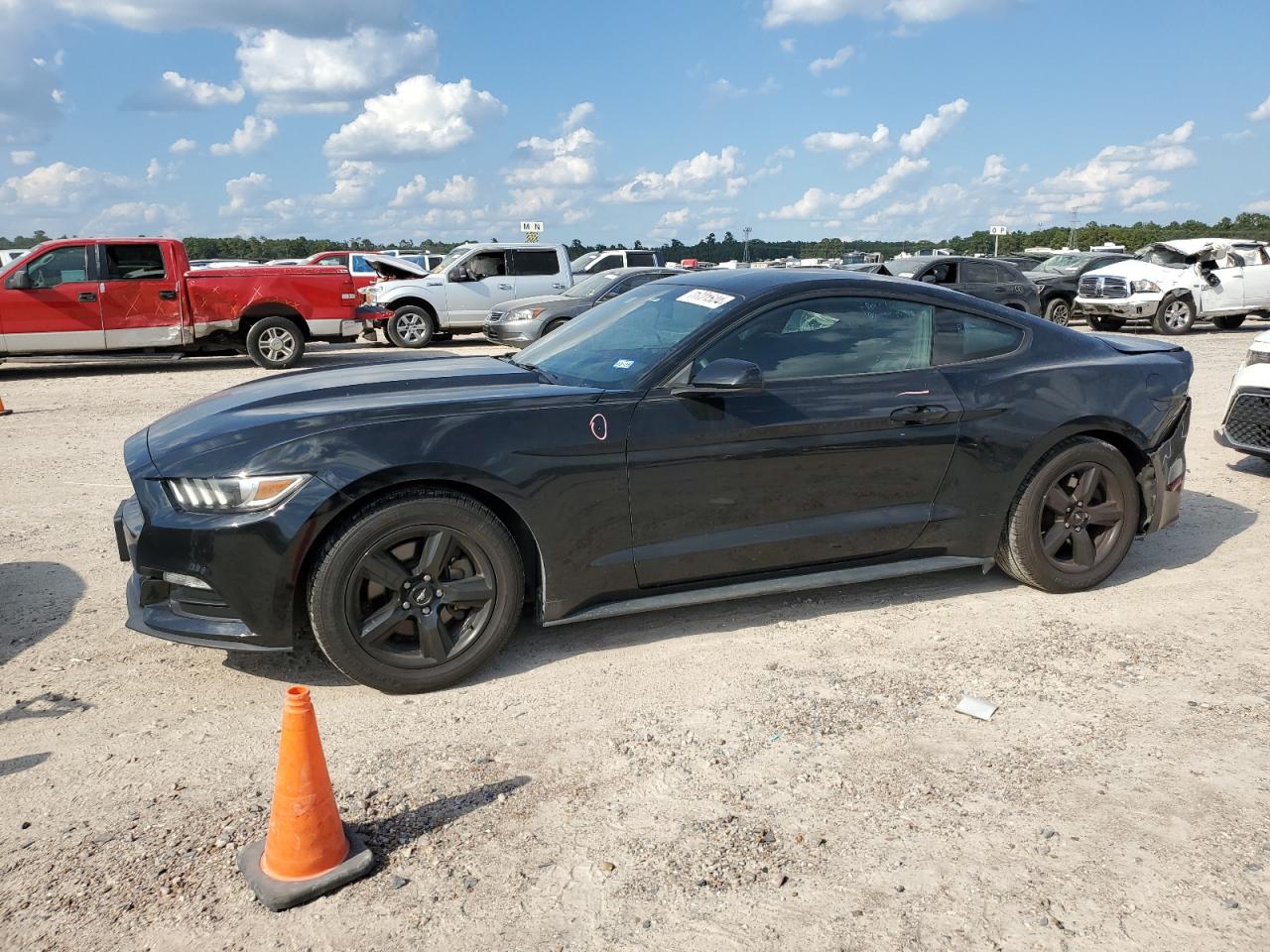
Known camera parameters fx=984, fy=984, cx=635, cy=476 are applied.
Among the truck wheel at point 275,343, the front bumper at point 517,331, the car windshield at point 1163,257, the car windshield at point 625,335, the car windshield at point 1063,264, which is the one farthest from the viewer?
the car windshield at point 1063,264

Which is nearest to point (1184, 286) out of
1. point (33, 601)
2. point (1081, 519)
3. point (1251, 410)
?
point (1251, 410)

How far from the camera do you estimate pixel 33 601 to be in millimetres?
4773

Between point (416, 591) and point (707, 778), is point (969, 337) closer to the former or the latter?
point (707, 778)

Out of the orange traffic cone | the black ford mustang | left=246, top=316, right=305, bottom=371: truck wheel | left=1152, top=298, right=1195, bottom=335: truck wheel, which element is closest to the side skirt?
the black ford mustang

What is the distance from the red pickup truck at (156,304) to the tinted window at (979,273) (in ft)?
36.0

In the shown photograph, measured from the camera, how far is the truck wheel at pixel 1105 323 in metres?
20.5

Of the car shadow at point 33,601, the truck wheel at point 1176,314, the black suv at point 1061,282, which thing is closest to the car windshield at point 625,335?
the car shadow at point 33,601

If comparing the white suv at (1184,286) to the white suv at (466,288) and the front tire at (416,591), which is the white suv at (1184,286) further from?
the front tire at (416,591)

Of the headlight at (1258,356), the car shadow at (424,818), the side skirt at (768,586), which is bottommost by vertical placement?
the car shadow at (424,818)

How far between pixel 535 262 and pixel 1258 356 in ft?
Answer: 45.2

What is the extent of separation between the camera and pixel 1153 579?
5121 mm

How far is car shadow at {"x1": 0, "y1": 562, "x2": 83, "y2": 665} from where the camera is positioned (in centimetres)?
435

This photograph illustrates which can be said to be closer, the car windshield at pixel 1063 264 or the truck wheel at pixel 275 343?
the truck wheel at pixel 275 343

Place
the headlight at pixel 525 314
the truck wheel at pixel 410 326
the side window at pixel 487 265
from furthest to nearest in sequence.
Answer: the side window at pixel 487 265 < the truck wheel at pixel 410 326 < the headlight at pixel 525 314
